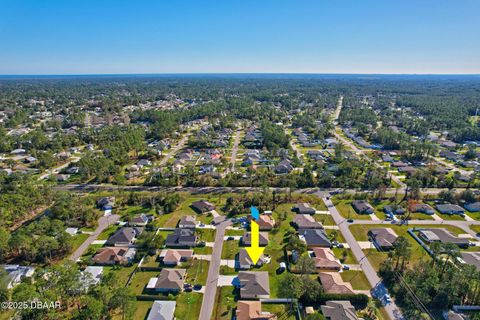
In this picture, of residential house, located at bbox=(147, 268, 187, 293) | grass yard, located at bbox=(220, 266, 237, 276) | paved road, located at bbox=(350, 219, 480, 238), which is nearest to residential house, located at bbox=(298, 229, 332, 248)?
paved road, located at bbox=(350, 219, 480, 238)

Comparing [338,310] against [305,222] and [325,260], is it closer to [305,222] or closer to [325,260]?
[325,260]

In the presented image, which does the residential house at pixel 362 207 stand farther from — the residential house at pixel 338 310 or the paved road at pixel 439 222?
the residential house at pixel 338 310

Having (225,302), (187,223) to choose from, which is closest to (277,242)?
(225,302)

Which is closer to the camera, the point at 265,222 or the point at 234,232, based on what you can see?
the point at 234,232

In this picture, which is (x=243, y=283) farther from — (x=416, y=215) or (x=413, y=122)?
(x=413, y=122)

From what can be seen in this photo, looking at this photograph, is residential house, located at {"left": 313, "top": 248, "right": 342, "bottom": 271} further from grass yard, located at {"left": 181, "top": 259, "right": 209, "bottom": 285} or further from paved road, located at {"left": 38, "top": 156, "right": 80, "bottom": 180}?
paved road, located at {"left": 38, "top": 156, "right": 80, "bottom": 180}

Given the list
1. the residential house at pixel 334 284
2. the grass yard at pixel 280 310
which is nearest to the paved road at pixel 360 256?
the residential house at pixel 334 284
